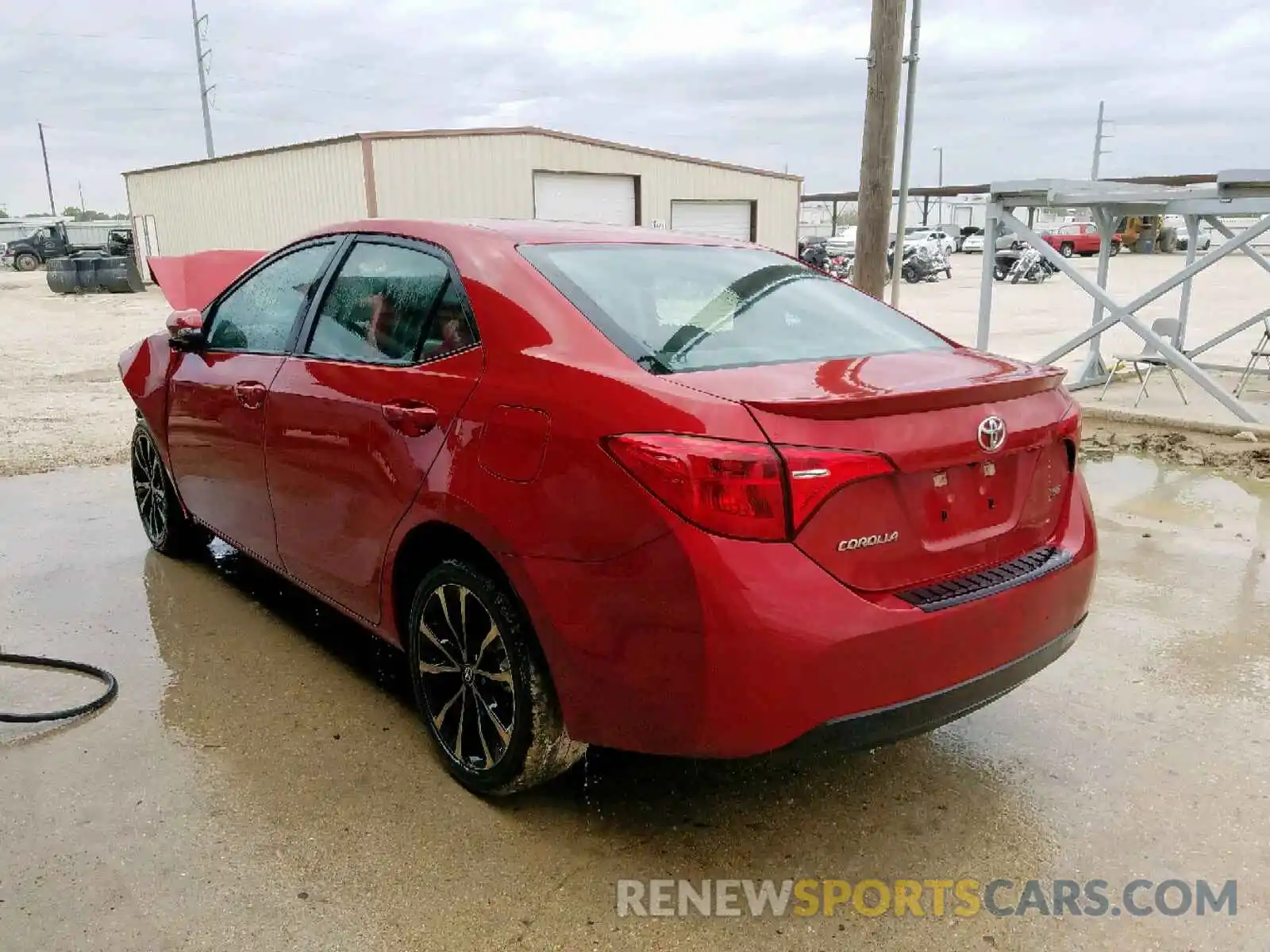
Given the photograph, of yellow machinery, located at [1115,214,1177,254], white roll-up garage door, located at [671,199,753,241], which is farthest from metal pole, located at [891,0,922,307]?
yellow machinery, located at [1115,214,1177,254]

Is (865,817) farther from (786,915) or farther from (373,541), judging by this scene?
(373,541)

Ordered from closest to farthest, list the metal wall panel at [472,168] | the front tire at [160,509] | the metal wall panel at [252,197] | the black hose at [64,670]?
the black hose at [64,670] < the front tire at [160,509] < the metal wall panel at [472,168] < the metal wall panel at [252,197]

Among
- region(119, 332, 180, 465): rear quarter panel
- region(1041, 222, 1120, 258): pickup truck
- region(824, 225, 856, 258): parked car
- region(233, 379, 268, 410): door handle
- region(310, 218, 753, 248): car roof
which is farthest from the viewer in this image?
region(1041, 222, 1120, 258): pickup truck

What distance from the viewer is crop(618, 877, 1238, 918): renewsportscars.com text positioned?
2.35 meters

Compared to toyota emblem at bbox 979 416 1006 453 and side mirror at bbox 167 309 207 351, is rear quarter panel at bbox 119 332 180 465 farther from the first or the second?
toyota emblem at bbox 979 416 1006 453

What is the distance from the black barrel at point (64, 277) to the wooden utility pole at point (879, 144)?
25.9m

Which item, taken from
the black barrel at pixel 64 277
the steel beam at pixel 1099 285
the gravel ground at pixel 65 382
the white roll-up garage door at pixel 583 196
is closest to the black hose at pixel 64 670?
the gravel ground at pixel 65 382

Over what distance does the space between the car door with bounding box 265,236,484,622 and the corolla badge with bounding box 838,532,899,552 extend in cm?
105

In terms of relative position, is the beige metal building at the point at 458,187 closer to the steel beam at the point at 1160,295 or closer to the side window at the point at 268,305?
the steel beam at the point at 1160,295

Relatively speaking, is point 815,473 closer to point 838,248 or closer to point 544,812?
point 544,812

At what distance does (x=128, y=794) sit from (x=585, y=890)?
141 cm

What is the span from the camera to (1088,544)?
8.73ft

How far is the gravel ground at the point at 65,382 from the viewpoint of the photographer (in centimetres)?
752

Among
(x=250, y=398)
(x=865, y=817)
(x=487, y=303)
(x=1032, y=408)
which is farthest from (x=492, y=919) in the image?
(x=250, y=398)
